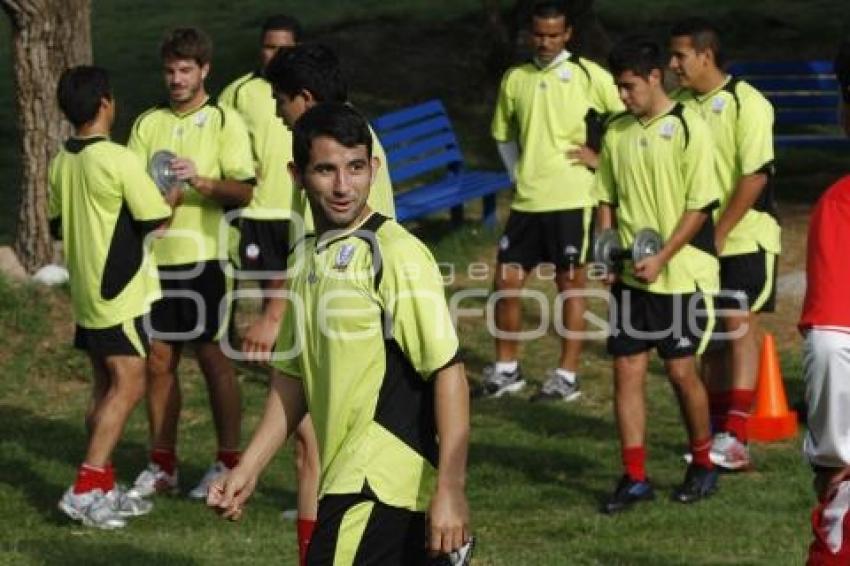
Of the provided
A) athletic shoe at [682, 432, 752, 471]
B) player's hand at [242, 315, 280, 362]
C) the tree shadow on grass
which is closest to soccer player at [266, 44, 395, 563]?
player's hand at [242, 315, 280, 362]

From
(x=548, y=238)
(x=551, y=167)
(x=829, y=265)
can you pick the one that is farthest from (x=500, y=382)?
(x=829, y=265)

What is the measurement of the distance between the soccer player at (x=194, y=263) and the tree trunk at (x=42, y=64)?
3.27 m

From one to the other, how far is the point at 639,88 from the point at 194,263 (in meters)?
2.27

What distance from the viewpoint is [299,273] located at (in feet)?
19.9

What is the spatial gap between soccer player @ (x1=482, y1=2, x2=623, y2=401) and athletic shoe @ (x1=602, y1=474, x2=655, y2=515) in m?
2.54

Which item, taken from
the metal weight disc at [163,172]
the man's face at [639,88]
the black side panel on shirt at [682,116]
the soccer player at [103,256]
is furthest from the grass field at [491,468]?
the man's face at [639,88]

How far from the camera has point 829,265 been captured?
4.85 m

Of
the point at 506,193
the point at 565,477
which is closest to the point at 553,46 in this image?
the point at 565,477

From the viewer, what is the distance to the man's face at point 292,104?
7.62m

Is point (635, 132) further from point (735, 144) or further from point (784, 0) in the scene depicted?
point (784, 0)

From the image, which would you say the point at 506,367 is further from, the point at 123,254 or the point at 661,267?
the point at 123,254

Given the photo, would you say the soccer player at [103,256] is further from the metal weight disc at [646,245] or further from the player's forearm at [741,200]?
the player's forearm at [741,200]

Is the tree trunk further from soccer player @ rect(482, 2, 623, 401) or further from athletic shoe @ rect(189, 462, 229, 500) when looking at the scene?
athletic shoe @ rect(189, 462, 229, 500)

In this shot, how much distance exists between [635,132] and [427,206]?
5615mm
